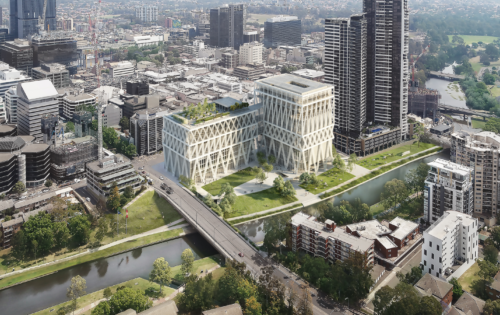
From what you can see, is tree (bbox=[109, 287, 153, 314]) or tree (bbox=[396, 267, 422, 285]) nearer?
tree (bbox=[109, 287, 153, 314])

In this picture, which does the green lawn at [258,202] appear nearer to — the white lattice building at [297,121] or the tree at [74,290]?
the white lattice building at [297,121]

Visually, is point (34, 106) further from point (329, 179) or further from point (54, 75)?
point (329, 179)

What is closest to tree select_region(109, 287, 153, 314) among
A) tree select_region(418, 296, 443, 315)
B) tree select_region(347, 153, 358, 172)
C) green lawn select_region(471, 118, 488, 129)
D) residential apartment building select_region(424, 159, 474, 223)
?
tree select_region(418, 296, 443, 315)

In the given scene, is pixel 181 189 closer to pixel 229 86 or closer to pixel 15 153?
pixel 15 153

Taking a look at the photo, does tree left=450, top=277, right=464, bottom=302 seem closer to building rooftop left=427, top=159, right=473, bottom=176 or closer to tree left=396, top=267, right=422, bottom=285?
tree left=396, top=267, right=422, bottom=285

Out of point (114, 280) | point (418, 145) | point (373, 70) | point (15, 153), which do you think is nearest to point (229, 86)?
point (373, 70)

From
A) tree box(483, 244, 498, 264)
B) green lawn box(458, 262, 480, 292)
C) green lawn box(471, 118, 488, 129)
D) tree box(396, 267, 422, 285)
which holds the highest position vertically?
green lawn box(471, 118, 488, 129)

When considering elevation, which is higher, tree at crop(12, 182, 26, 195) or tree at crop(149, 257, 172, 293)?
tree at crop(12, 182, 26, 195)
